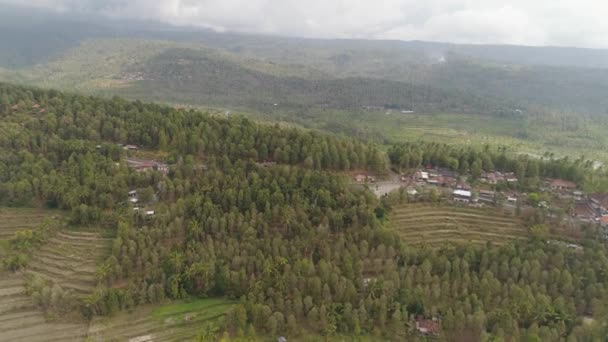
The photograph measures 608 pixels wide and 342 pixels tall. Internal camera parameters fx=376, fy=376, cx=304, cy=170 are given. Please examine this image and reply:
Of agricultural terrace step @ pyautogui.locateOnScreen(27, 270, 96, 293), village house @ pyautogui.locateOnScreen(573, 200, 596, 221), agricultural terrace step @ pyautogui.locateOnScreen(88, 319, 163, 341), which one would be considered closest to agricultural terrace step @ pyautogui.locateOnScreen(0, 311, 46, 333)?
agricultural terrace step @ pyautogui.locateOnScreen(27, 270, 96, 293)

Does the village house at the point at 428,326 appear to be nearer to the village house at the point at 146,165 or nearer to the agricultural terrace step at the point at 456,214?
the agricultural terrace step at the point at 456,214

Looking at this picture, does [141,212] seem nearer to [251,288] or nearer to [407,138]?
[251,288]

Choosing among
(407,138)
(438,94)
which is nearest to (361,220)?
(407,138)

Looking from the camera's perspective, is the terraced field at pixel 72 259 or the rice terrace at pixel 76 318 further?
the terraced field at pixel 72 259

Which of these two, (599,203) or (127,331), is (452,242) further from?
(127,331)

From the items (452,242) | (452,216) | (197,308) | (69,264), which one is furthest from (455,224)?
(69,264)

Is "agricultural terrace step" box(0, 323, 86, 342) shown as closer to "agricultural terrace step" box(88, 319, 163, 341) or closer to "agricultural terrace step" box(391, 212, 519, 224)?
"agricultural terrace step" box(88, 319, 163, 341)

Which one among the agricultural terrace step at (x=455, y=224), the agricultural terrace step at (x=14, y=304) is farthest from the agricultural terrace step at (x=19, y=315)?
the agricultural terrace step at (x=455, y=224)
